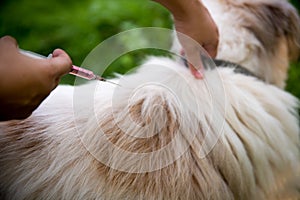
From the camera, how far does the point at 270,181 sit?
1.64m

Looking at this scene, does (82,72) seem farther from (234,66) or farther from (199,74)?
(234,66)

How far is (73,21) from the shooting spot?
3512 mm

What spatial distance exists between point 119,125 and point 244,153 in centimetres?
41

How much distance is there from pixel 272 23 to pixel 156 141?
0.72 meters

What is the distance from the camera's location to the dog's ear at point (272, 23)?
1.80 metres

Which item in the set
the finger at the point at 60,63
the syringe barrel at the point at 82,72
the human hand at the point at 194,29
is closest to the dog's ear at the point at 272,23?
the human hand at the point at 194,29

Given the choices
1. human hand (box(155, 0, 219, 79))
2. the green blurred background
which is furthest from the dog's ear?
the green blurred background

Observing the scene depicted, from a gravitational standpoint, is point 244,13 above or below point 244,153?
above

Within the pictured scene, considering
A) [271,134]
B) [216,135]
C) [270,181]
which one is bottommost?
[270,181]

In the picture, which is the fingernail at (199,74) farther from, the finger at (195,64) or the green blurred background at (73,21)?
the green blurred background at (73,21)

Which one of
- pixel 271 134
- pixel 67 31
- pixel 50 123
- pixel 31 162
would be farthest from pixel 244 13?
pixel 67 31

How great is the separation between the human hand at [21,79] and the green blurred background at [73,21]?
1835 millimetres

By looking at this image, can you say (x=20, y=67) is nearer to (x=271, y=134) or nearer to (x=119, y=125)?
A: (x=119, y=125)

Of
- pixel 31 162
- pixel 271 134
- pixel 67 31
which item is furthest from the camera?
pixel 67 31
